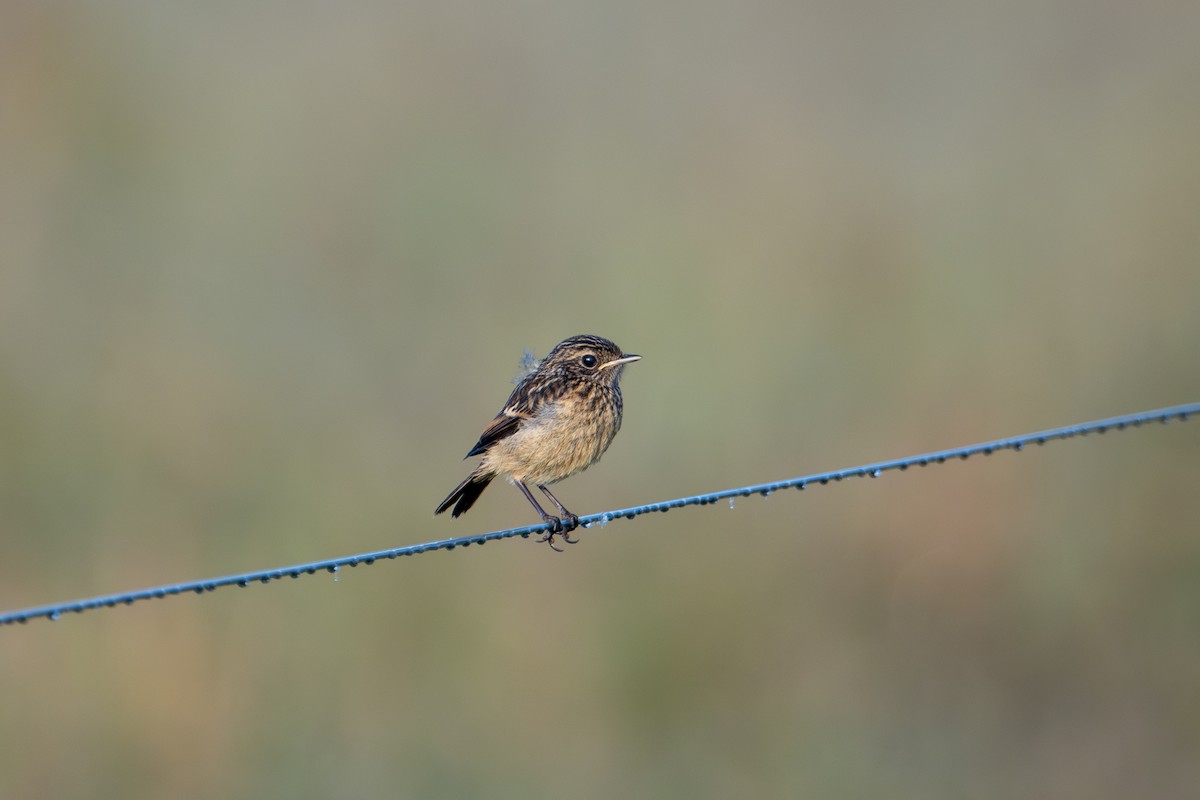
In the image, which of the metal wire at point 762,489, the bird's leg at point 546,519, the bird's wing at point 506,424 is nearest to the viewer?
the metal wire at point 762,489

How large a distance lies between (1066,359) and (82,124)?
802 cm

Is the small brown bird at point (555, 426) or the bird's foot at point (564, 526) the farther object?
the small brown bird at point (555, 426)

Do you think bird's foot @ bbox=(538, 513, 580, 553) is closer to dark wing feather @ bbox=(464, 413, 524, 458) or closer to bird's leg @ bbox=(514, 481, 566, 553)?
bird's leg @ bbox=(514, 481, 566, 553)

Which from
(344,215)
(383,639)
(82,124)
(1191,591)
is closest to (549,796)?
(383,639)

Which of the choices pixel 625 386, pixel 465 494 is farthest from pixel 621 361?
pixel 625 386

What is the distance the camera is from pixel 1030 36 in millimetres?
13031

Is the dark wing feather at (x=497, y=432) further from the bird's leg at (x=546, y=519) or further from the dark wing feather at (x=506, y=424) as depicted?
the bird's leg at (x=546, y=519)

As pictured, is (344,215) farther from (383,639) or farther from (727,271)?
(383,639)

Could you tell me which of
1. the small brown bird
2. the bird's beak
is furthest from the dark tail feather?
the bird's beak

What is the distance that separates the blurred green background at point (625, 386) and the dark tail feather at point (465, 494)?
1194 millimetres

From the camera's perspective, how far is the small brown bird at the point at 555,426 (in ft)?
27.0

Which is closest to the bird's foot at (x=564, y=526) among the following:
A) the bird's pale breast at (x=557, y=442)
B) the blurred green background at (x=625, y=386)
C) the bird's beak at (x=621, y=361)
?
the bird's pale breast at (x=557, y=442)

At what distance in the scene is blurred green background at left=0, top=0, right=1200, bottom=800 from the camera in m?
9.47

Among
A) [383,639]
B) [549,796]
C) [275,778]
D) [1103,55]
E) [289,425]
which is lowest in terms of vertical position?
[549,796]
